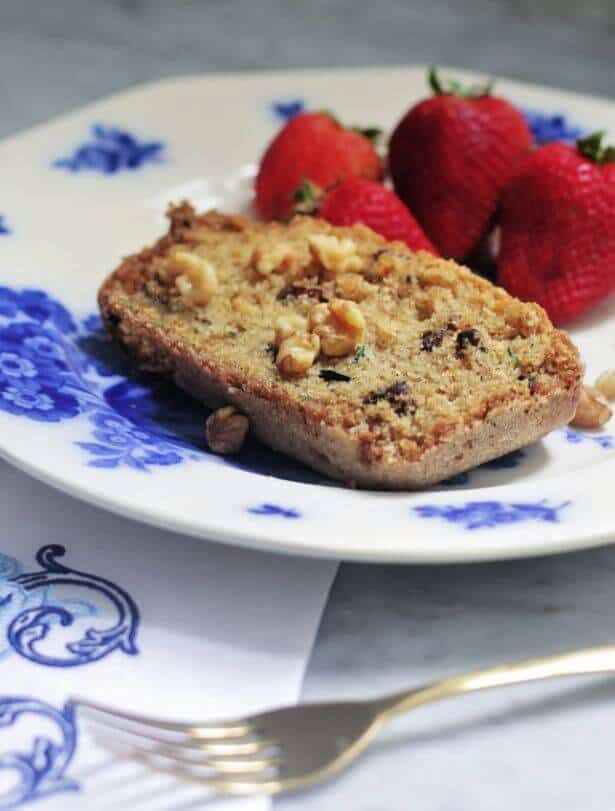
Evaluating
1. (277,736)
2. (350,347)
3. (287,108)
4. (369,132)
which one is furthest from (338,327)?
(287,108)

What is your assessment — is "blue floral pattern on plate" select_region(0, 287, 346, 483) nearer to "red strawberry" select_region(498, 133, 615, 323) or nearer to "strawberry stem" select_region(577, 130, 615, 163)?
"red strawberry" select_region(498, 133, 615, 323)

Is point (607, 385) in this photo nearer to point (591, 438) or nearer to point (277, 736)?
point (591, 438)

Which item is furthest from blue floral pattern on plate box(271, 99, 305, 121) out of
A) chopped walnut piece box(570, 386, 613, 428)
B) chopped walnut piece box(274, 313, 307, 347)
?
chopped walnut piece box(570, 386, 613, 428)

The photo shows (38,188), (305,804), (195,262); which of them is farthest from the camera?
(38,188)

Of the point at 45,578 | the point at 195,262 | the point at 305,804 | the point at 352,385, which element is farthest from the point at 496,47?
the point at 305,804

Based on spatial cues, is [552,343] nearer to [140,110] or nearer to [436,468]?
[436,468]

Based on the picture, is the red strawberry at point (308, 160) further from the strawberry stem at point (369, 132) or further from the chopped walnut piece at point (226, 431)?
the chopped walnut piece at point (226, 431)
